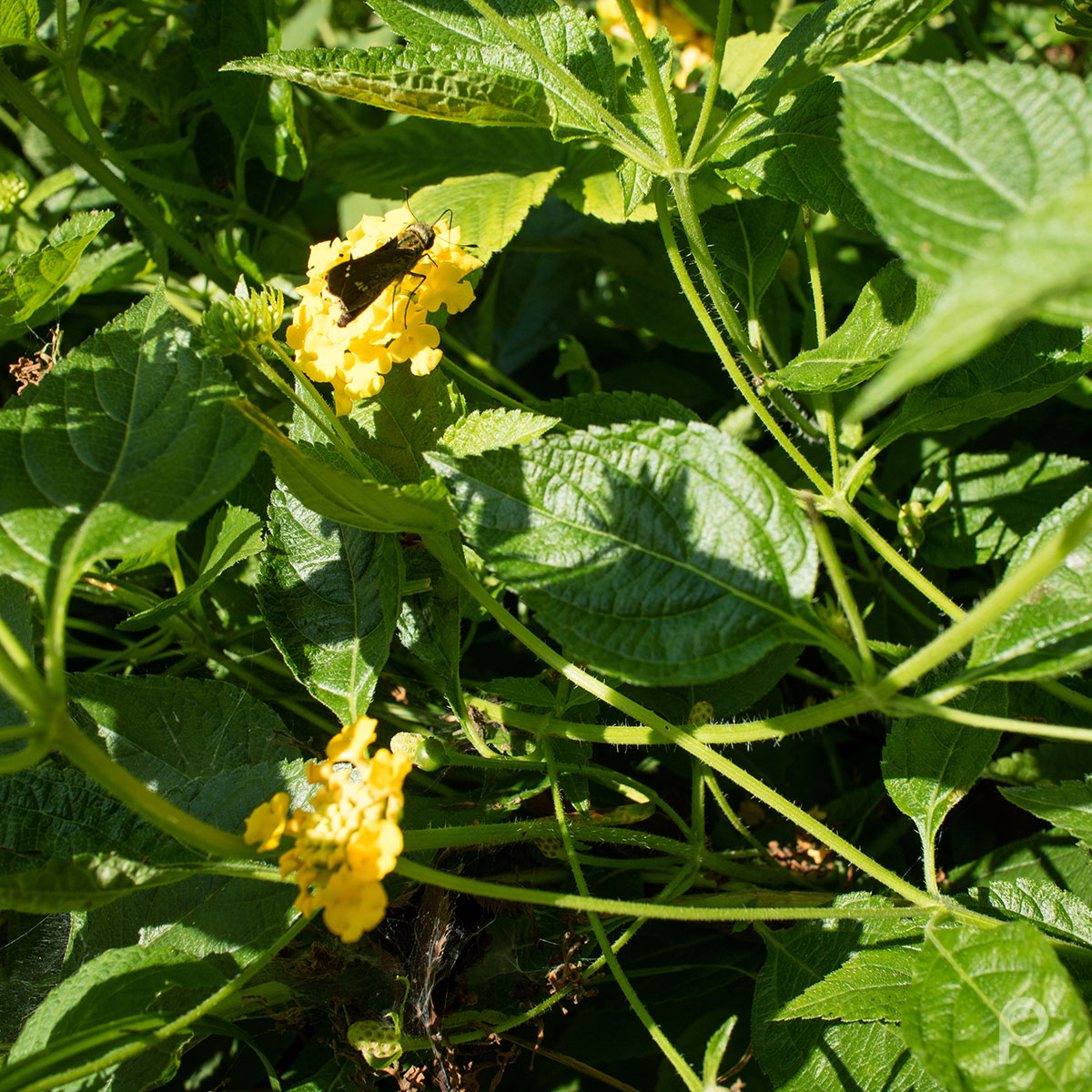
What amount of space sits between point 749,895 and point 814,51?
0.84 metres

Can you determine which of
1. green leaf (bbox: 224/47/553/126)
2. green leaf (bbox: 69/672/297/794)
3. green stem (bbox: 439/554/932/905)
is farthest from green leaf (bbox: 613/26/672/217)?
green leaf (bbox: 69/672/297/794)

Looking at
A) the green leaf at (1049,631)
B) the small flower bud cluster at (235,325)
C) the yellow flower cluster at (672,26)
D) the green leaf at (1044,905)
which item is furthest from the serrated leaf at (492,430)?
the yellow flower cluster at (672,26)

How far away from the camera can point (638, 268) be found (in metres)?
1.50

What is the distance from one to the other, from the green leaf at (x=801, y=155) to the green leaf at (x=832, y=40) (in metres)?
0.04

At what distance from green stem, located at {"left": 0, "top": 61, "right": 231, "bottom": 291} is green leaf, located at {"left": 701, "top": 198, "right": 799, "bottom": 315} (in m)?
0.69

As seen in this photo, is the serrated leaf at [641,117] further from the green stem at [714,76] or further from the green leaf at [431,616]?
the green leaf at [431,616]

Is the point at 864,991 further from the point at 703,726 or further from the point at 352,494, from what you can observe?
the point at 352,494

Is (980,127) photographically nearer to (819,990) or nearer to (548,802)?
(819,990)

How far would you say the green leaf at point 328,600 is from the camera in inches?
37.2

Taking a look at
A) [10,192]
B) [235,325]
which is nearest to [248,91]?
[10,192]

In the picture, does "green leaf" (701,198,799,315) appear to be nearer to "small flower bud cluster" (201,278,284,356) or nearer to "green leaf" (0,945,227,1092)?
"small flower bud cluster" (201,278,284,356)

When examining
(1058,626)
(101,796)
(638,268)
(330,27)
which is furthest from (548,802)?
(330,27)

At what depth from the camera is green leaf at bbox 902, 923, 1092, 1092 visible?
68 cm

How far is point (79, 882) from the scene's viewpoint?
74 cm
